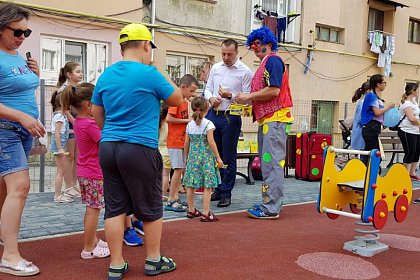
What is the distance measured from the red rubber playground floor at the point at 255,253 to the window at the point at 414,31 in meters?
20.0

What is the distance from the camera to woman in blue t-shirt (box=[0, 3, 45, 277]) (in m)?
3.52

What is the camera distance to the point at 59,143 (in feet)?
21.2

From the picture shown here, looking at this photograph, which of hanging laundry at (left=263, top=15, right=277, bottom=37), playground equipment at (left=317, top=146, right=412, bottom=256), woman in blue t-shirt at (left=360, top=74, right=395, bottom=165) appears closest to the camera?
playground equipment at (left=317, top=146, right=412, bottom=256)

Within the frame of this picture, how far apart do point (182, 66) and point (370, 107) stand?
8.73m

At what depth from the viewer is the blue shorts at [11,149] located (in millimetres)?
3580

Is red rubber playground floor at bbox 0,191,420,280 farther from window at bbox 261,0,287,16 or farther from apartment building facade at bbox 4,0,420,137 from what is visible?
A: window at bbox 261,0,287,16

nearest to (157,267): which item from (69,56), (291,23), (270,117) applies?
(270,117)

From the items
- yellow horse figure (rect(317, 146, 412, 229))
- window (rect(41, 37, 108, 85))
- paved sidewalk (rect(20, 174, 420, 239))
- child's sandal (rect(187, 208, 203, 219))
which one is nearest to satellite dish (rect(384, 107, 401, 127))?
paved sidewalk (rect(20, 174, 420, 239))

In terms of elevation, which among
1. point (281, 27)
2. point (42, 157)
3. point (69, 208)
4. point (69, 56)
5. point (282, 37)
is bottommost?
point (69, 208)

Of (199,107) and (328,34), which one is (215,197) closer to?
(199,107)

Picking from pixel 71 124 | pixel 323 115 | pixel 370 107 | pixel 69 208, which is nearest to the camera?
pixel 69 208

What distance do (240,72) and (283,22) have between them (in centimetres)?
1171

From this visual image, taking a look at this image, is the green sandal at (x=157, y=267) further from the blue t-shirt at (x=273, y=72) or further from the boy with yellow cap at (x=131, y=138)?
the blue t-shirt at (x=273, y=72)

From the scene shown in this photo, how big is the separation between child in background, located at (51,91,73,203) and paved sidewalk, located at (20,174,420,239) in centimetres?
16
